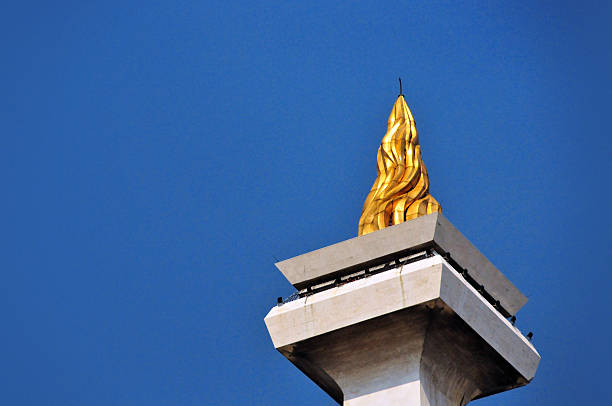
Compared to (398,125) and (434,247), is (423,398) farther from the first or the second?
(398,125)

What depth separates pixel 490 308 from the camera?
37.0 metres

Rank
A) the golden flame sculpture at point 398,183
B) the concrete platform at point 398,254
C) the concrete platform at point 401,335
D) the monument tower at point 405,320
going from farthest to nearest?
the golden flame sculpture at point 398,183 < the concrete platform at point 398,254 < the monument tower at point 405,320 < the concrete platform at point 401,335

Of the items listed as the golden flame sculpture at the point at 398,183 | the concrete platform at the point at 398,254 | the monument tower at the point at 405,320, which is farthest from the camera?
the golden flame sculpture at the point at 398,183

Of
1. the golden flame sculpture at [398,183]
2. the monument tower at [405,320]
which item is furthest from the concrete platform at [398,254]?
the golden flame sculpture at [398,183]

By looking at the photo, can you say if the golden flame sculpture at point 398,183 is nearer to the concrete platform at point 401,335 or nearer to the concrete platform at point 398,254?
the concrete platform at point 398,254

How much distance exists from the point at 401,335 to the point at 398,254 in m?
2.20

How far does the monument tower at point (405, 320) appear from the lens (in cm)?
3603

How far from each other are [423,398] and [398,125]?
979cm

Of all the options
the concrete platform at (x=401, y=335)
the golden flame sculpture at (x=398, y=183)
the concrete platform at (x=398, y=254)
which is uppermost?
the golden flame sculpture at (x=398, y=183)

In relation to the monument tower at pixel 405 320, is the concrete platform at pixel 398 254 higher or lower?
higher

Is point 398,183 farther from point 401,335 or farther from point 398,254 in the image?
point 401,335

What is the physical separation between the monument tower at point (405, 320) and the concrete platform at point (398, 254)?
27 mm

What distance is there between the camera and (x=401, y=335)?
36469 millimetres

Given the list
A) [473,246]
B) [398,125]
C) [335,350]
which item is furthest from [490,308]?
[398,125]
